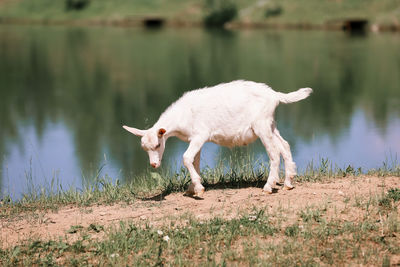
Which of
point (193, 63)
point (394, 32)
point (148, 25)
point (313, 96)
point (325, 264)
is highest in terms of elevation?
point (148, 25)

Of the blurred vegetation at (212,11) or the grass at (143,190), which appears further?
the blurred vegetation at (212,11)

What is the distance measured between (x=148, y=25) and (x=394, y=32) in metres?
26.9

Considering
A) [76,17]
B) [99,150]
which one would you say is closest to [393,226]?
[99,150]

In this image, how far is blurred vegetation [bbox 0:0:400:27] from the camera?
181ft

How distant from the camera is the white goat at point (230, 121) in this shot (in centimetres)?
849

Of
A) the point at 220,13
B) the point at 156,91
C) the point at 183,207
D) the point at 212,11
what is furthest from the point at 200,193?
the point at 212,11

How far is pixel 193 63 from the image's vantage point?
1433 inches

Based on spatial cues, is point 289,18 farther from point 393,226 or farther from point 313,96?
point 393,226

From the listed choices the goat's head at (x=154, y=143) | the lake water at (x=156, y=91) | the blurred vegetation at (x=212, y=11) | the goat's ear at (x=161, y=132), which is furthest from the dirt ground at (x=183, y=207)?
the blurred vegetation at (x=212, y=11)

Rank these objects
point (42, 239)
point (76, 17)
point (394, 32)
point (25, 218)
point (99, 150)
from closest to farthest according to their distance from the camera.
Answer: point (42, 239)
point (25, 218)
point (99, 150)
point (394, 32)
point (76, 17)

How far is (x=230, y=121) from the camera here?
8609 millimetres

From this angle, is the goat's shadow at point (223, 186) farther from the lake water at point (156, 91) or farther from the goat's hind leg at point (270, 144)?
the lake water at point (156, 91)

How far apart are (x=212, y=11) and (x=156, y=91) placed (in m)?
36.3

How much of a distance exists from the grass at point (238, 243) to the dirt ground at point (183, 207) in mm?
248
